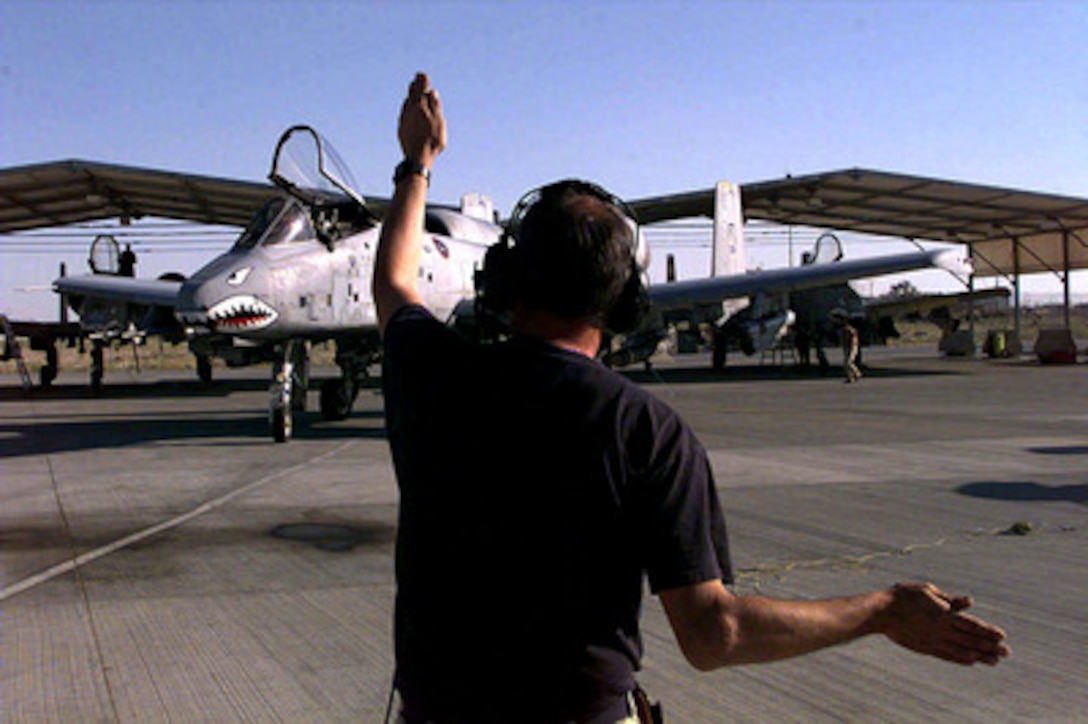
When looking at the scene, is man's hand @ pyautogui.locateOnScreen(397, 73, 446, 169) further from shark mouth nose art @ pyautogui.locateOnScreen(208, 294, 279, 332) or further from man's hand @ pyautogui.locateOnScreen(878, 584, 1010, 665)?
shark mouth nose art @ pyautogui.locateOnScreen(208, 294, 279, 332)

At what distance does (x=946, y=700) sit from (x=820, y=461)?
7.29 meters

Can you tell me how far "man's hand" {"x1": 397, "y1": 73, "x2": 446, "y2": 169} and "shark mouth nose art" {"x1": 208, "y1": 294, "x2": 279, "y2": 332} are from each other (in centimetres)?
1033

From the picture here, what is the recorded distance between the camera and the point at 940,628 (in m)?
1.87

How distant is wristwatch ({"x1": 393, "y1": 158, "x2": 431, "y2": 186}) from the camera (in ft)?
8.24

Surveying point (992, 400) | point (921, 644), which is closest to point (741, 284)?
point (992, 400)

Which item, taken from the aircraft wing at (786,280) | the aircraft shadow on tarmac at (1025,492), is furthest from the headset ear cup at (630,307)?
the aircraft wing at (786,280)

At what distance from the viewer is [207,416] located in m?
19.0

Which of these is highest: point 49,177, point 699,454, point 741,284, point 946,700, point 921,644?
point 49,177

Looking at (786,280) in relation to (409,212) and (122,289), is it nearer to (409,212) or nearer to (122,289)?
(122,289)

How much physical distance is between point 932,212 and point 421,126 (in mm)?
39693

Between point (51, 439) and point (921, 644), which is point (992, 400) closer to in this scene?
point (51, 439)

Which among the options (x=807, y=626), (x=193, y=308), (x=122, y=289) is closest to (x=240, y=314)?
(x=193, y=308)

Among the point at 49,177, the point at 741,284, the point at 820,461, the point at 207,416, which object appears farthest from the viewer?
the point at 49,177

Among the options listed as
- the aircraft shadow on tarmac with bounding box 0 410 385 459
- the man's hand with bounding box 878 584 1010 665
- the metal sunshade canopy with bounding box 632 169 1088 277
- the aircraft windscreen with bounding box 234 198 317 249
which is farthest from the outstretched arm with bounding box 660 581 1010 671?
the metal sunshade canopy with bounding box 632 169 1088 277
